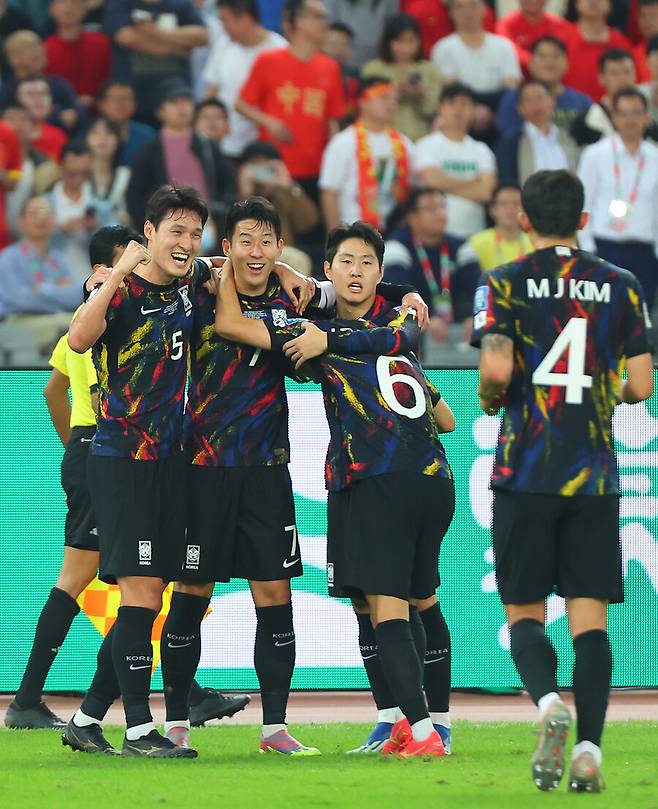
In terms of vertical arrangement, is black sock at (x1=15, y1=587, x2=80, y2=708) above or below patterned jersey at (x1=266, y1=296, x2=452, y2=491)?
below

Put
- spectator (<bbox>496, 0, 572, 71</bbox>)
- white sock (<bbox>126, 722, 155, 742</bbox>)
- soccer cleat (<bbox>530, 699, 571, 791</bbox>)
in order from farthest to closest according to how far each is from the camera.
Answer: spectator (<bbox>496, 0, 572, 71</bbox>) < white sock (<bbox>126, 722, 155, 742</bbox>) < soccer cleat (<bbox>530, 699, 571, 791</bbox>)

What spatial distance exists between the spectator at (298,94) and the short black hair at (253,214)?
7.32 meters

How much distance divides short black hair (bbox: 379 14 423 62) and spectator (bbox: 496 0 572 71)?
130 centimetres

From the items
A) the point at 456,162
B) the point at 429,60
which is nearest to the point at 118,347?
the point at 456,162

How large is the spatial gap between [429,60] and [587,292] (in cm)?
1000

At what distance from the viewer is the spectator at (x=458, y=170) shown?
13.8 metres

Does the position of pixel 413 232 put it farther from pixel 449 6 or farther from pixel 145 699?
pixel 145 699

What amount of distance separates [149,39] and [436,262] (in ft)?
12.0

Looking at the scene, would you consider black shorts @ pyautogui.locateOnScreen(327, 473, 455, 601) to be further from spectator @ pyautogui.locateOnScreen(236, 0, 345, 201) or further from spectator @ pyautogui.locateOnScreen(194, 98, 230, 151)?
spectator @ pyautogui.locateOnScreen(236, 0, 345, 201)

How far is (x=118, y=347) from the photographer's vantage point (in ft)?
21.0

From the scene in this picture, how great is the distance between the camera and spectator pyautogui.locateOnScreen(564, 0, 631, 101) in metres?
15.4

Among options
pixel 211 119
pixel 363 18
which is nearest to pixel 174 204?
pixel 211 119

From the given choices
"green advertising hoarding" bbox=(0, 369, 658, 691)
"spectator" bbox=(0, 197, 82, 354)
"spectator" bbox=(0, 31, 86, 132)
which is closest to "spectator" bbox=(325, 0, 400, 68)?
"spectator" bbox=(0, 31, 86, 132)

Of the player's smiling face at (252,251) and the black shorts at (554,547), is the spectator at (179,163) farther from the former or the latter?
the black shorts at (554,547)
